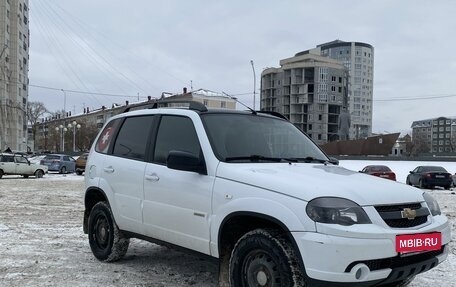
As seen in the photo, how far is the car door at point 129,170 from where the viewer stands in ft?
18.4

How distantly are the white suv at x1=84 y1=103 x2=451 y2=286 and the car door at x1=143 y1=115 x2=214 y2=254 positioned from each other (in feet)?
0.04

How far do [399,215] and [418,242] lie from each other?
0.27 m

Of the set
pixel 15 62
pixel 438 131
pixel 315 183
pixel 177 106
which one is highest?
pixel 15 62

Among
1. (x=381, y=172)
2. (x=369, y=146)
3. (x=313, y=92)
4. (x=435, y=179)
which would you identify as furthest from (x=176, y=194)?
(x=313, y=92)

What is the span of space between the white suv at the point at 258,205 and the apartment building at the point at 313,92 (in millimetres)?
108338

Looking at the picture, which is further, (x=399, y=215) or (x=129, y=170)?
(x=129, y=170)

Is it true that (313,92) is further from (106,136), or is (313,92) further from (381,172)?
(106,136)

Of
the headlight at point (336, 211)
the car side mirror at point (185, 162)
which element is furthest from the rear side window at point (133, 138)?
the headlight at point (336, 211)

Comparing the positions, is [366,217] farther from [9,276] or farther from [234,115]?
[9,276]

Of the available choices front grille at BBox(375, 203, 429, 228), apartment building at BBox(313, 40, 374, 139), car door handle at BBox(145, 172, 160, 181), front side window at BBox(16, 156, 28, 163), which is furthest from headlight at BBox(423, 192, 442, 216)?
apartment building at BBox(313, 40, 374, 139)

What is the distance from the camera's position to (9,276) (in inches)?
219

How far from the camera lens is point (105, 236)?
251 inches

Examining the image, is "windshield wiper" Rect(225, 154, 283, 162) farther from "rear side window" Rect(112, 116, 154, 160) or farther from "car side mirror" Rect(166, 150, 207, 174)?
"rear side window" Rect(112, 116, 154, 160)

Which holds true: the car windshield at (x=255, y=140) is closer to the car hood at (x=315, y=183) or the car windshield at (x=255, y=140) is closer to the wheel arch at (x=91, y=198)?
the car hood at (x=315, y=183)
